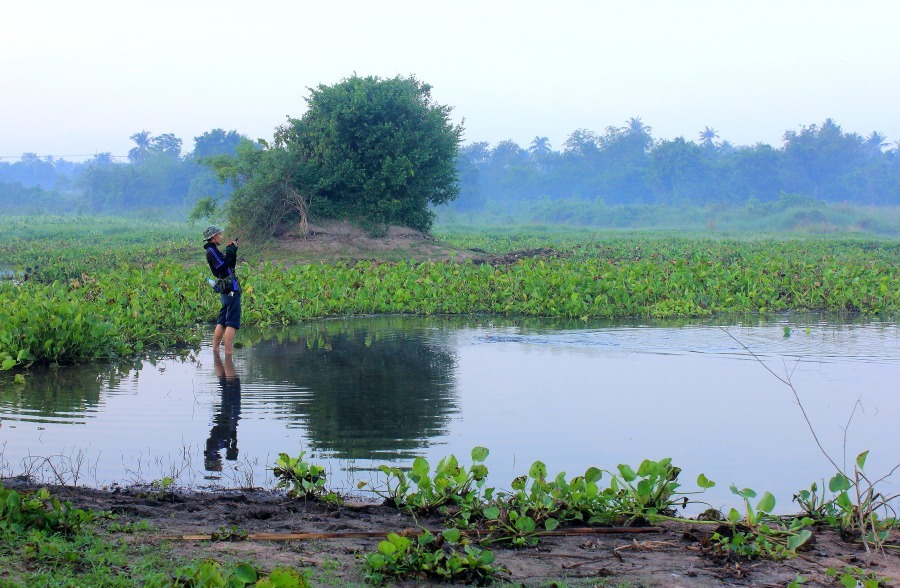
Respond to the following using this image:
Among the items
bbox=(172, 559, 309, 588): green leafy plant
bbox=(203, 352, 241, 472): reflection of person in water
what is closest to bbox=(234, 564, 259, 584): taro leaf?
bbox=(172, 559, 309, 588): green leafy plant

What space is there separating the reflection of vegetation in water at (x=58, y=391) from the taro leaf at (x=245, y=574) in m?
4.77

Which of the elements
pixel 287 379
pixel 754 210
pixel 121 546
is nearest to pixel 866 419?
pixel 287 379

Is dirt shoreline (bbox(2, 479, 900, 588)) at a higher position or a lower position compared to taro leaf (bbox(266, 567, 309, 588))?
lower

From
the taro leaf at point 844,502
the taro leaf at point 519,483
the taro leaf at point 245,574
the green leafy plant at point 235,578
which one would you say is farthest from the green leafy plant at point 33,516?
the taro leaf at point 844,502

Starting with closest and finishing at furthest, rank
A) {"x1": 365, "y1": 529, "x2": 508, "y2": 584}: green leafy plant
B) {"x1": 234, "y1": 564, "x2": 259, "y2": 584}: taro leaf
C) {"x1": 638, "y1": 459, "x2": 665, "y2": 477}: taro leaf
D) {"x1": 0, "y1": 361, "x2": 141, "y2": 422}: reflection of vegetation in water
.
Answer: {"x1": 234, "y1": 564, "x2": 259, "y2": 584}: taro leaf
{"x1": 365, "y1": 529, "x2": 508, "y2": 584}: green leafy plant
{"x1": 638, "y1": 459, "x2": 665, "y2": 477}: taro leaf
{"x1": 0, "y1": 361, "x2": 141, "y2": 422}: reflection of vegetation in water

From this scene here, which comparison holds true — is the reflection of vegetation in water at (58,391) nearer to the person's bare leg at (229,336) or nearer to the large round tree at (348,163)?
the person's bare leg at (229,336)

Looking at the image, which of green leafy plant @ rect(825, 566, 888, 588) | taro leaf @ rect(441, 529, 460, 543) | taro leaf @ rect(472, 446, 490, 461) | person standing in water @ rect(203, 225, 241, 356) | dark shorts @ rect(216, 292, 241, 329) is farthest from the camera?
dark shorts @ rect(216, 292, 241, 329)

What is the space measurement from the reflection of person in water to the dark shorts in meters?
0.86

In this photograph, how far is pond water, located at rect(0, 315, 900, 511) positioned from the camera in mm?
6539

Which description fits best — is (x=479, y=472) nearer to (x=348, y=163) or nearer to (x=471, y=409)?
(x=471, y=409)

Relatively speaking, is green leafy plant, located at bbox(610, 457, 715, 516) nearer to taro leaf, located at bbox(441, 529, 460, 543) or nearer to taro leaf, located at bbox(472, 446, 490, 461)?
taro leaf, located at bbox(472, 446, 490, 461)

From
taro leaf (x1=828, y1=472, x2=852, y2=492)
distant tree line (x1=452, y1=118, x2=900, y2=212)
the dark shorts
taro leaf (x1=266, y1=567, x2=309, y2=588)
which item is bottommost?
taro leaf (x1=266, y1=567, x2=309, y2=588)

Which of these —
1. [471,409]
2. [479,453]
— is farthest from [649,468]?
[471,409]

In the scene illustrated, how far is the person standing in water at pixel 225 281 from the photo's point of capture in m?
10.9
